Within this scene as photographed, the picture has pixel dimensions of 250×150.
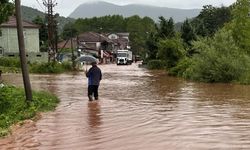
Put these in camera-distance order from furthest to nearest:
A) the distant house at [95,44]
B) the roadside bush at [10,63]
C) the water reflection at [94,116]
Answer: the distant house at [95,44] < the roadside bush at [10,63] < the water reflection at [94,116]

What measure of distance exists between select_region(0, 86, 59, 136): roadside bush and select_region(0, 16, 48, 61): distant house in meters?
53.2

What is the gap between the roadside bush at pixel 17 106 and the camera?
1374 cm

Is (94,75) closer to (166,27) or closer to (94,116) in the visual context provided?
(94,116)

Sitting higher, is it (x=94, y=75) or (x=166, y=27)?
(x=166, y=27)

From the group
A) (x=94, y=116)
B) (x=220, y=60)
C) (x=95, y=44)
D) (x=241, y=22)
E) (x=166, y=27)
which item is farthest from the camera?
(x=95, y=44)

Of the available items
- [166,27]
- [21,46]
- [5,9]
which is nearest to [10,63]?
[166,27]

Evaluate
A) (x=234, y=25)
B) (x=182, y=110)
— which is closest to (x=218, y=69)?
(x=234, y=25)

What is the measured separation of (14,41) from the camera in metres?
75.2

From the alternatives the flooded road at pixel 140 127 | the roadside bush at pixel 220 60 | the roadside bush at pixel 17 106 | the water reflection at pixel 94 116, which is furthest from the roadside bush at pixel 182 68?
the water reflection at pixel 94 116

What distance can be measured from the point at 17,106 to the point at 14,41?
6059cm

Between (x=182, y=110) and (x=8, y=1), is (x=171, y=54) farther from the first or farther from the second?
(x=182, y=110)

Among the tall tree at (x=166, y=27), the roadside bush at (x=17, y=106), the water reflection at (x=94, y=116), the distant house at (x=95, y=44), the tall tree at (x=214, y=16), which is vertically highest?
the tall tree at (x=214, y=16)

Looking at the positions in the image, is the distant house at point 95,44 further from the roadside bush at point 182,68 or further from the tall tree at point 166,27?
the roadside bush at point 182,68

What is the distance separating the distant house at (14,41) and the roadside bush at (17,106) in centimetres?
5322
